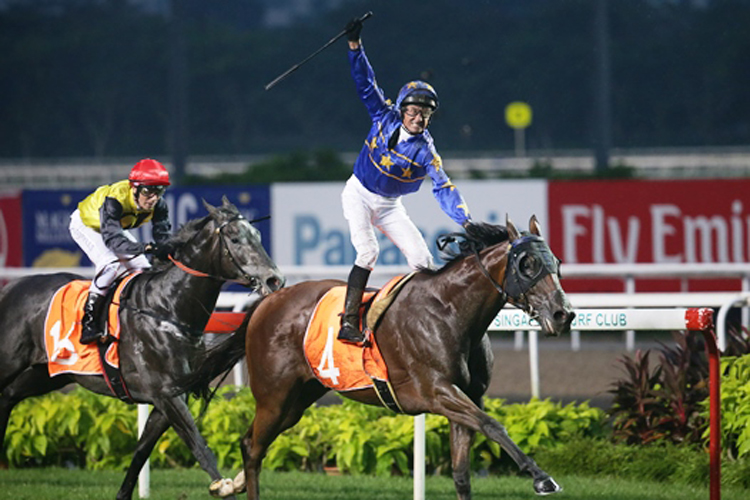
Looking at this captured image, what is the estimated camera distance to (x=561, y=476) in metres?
6.55

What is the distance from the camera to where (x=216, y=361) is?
19.5ft

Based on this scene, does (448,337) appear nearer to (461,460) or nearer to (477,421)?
(477,421)

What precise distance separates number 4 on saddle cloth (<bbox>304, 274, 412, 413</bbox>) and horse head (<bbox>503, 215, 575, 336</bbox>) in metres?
0.65

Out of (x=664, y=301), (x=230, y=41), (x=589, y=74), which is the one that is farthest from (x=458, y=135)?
(x=664, y=301)

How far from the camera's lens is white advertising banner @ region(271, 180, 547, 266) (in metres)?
12.3

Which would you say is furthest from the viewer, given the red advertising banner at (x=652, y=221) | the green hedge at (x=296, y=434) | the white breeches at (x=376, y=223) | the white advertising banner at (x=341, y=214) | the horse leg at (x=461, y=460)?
the white advertising banner at (x=341, y=214)

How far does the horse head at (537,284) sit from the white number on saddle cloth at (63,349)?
241 centimetres

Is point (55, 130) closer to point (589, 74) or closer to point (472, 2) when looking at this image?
point (472, 2)

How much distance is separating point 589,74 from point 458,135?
4236 millimetres

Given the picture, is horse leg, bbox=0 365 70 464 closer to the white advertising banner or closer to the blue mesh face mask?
the blue mesh face mask

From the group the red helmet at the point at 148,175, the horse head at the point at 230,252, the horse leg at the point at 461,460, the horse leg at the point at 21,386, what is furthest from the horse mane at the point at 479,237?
the horse leg at the point at 21,386

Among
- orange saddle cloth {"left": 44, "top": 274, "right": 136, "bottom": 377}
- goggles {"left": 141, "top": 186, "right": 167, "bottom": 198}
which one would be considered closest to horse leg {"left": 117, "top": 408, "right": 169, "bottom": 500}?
orange saddle cloth {"left": 44, "top": 274, "right": 136, "bottom": 377}

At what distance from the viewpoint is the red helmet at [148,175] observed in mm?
6020

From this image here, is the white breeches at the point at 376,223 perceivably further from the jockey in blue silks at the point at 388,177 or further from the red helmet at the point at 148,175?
the red helmet at the point at 148,175
